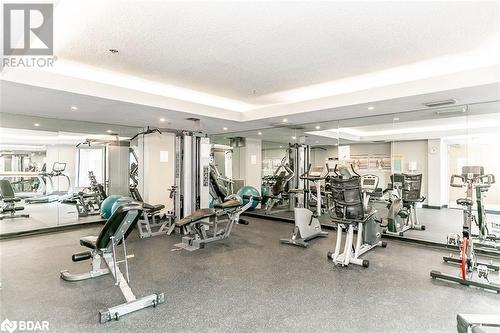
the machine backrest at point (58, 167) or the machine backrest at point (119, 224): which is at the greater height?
the machine backrest at point (58, 167)

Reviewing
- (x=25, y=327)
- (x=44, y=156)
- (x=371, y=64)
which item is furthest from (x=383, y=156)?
(x=44, y=156)

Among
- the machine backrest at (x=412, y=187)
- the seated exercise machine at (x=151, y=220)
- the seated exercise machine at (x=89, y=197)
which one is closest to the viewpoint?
the seated exercise machine at (x=151, y=220)

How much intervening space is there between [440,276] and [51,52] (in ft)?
16.9

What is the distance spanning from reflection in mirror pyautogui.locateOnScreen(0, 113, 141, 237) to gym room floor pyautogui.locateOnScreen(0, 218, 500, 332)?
1.80 m

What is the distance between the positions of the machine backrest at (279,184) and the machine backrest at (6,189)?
5.89 m

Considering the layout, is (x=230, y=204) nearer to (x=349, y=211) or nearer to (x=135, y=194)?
(x=349, y=211)

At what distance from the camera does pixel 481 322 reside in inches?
62.1

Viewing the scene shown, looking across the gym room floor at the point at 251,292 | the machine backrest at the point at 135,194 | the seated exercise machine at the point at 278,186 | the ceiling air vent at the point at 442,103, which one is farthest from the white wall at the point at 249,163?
the ceiling air vent at the point at 442,103

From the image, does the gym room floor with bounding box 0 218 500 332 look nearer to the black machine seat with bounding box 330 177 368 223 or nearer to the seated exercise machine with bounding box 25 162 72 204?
the black machine seat with bounding box 330 177 368 223

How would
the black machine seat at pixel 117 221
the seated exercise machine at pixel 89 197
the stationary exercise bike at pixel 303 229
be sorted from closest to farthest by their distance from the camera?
the black machine seat at pixel 117 221 → the stationary exercise bike at pixel 303 229 → the seated exercise machine at pixel 89 197

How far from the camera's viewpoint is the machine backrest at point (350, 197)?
3727 millimetres

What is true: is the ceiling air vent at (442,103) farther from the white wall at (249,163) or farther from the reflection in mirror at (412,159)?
the white wall at (249,163)

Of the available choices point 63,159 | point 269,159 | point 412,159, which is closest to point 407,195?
point 412,159

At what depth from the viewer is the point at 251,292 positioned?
2.92 meters
